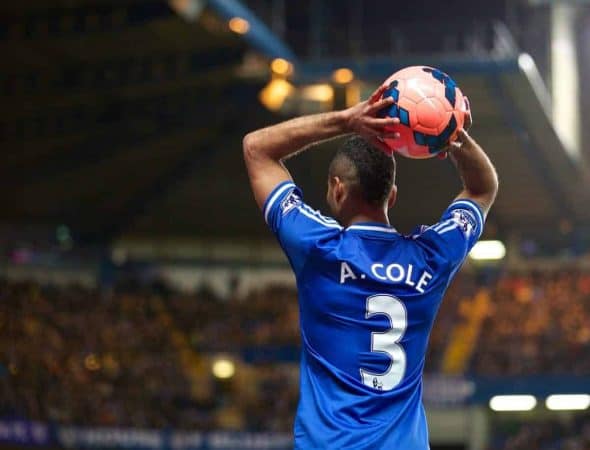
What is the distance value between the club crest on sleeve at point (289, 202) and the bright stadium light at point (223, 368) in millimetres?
24958

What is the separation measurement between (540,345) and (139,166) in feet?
42.3

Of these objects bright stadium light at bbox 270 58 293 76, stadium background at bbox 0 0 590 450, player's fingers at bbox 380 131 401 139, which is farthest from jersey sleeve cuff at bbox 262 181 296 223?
bright stadium light at bbox 270 58 293 76

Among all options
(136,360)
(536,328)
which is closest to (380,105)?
(136,360)

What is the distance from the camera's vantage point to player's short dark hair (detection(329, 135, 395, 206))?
3383mm

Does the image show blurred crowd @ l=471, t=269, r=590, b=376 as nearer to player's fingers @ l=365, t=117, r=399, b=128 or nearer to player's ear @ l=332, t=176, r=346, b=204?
player's ear @ l=332, t=176, r=346, b=204

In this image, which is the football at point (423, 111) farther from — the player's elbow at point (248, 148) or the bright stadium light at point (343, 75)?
the bright stadium light at point (343, 75)

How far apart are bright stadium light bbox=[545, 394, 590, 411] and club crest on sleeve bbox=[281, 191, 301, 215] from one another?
23570mm

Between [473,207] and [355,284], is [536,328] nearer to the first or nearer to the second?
[473,207]

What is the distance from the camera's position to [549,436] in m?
25.6

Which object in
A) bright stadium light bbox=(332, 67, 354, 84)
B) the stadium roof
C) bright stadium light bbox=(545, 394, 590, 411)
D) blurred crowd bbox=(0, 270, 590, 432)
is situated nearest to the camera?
the stadium roof

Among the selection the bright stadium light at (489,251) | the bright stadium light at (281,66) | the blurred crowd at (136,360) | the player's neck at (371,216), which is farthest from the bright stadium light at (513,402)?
the player's neck at (371,216)

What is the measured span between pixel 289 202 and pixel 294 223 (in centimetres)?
8

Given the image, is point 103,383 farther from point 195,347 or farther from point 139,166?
point 139,166

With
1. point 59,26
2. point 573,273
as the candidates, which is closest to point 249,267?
point 573,273
